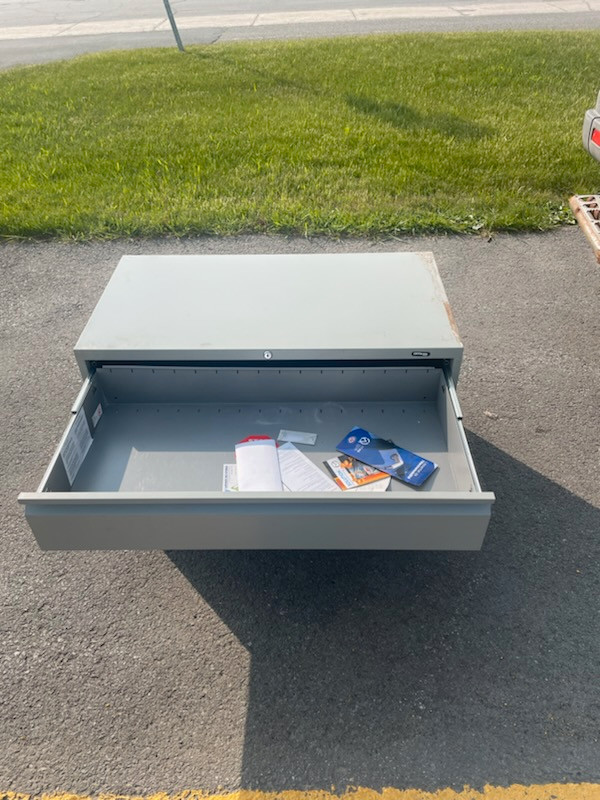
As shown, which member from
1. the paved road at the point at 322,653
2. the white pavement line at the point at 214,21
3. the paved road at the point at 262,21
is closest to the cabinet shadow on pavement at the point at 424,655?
the paved road at the point at 322,653

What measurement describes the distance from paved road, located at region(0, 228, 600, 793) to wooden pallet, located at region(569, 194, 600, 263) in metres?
1.15

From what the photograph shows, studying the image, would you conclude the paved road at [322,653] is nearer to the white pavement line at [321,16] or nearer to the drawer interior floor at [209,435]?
the drawer interior floor at [209,435]

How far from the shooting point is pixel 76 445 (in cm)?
238

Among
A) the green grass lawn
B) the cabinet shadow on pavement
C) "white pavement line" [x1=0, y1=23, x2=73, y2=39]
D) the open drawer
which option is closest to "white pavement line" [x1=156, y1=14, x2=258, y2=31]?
"white pavement line" [x1=0, y1=23, x2=73, y2=39]

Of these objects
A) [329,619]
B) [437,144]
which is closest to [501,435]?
[329,619]

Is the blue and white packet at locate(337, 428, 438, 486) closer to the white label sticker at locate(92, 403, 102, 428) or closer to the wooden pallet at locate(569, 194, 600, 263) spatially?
the white label sticker at locate(92, 403, 102, 428)

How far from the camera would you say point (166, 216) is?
5699 millimetres

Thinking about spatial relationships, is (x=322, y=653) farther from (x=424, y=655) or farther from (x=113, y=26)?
(x=113, y=26)

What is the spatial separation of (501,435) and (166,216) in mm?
3677

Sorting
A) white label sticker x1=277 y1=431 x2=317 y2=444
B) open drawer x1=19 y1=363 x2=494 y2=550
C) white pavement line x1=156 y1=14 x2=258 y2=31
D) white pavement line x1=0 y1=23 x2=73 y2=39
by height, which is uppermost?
white pavement line x1=0 y1=23 x2=73 y2=39

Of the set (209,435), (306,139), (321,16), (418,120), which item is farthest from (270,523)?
(321,16)

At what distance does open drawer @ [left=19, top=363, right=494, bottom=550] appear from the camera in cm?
193

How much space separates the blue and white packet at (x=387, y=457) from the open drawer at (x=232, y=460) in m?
0.04

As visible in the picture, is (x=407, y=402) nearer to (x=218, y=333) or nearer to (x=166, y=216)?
(x=218, y=333)
